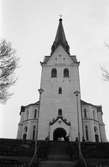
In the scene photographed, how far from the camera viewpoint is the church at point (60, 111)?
3044cm

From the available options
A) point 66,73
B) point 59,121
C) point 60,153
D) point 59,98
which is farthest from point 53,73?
point 60,153

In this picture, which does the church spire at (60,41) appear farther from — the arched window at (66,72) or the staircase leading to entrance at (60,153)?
the staircase leading to entrance at (60,153)

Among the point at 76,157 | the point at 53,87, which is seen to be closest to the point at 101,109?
the point at 53,87

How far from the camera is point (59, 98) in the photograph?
111ft

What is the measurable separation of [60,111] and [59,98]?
2.53 m

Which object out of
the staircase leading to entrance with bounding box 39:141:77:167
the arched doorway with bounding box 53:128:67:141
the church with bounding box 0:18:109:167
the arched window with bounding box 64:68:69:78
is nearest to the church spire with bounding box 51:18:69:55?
the church with bounding box 0:18:109:167

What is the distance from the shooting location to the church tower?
99.4 feet

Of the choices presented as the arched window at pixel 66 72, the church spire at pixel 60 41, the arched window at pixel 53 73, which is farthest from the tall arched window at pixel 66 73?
Result: the church spire at pixel 60 41

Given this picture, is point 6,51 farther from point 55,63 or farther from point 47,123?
point 55,63

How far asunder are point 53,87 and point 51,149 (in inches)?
614

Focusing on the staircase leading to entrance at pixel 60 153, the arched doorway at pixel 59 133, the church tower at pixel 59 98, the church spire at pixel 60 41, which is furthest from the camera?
the church spire at pixel 60 41

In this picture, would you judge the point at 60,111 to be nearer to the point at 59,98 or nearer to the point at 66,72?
the point at 59,98

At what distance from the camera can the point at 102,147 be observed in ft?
67.7

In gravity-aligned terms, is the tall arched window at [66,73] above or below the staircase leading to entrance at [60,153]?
above
